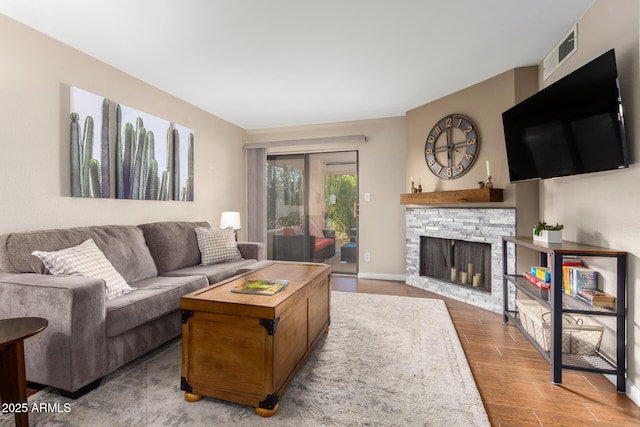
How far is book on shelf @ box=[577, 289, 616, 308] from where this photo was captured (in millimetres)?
1829

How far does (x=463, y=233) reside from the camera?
3.55 metres

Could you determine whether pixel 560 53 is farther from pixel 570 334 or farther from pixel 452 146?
pixel 570 334

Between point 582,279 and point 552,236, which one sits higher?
point 552,236

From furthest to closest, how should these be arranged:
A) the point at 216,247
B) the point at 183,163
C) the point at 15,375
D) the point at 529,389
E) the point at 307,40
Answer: the point at 183,163, the point at 216,247, the point at 307,40, the point at 529,389, the point at 15,375

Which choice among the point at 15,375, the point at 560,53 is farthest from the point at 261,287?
the point at 560,53

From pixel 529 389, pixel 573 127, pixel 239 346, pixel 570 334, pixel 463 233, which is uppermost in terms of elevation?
pixel 573 127

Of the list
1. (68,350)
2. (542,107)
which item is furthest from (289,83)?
(68,350)

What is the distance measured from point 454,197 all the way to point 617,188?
5.19 ft

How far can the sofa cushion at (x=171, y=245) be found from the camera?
3006mm

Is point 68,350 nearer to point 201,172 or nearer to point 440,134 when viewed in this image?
point 201,172

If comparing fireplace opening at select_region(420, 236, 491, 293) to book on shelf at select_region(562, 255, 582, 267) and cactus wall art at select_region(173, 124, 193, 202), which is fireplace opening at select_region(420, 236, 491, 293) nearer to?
book on shelf at select_region(562, 255, 582, 267)

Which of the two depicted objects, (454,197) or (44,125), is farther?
(454,197)

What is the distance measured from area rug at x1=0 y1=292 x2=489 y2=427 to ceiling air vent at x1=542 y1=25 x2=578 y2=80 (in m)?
2.40

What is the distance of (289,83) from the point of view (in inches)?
132
